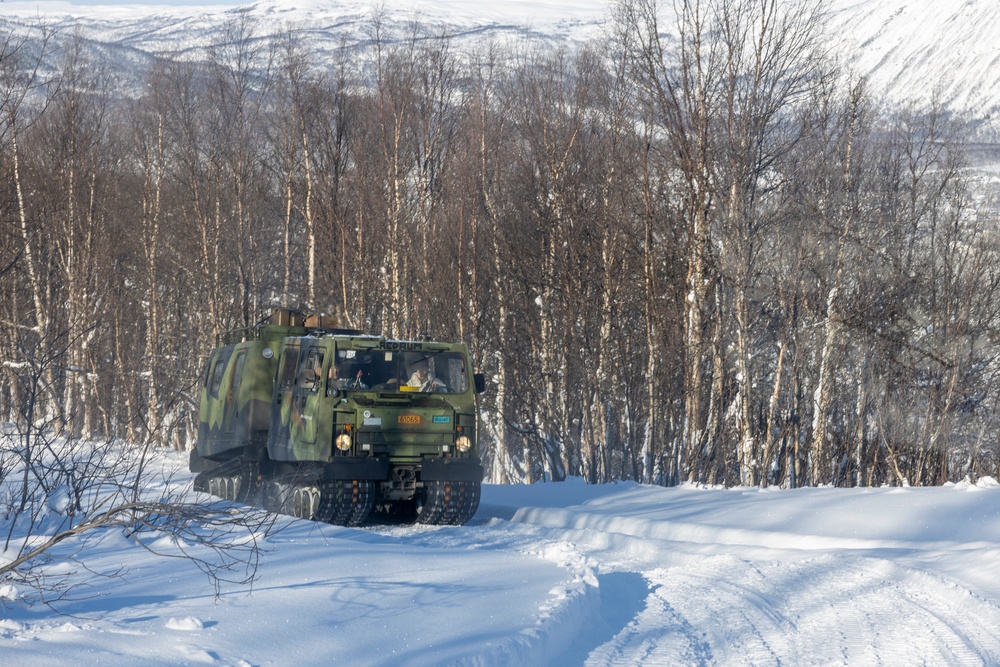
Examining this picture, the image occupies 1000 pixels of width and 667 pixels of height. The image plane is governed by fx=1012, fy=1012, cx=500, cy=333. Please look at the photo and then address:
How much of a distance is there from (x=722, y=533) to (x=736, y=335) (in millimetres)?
9881

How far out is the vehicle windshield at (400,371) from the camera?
41.9 feet

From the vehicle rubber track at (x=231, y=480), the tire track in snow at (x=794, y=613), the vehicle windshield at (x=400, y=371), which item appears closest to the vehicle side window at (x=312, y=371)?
the vehicle windshield at (x=400, y=371)

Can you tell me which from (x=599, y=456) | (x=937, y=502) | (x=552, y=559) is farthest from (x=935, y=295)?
(x=552, y=559)

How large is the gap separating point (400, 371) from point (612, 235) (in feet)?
30.5

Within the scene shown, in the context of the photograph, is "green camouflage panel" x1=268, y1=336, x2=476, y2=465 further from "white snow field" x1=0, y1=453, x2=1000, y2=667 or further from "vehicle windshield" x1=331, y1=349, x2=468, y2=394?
"white snow field" x1=0, y1=453, x2=1000, y2=667

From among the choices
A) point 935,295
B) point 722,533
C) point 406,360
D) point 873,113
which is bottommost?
point 722,533

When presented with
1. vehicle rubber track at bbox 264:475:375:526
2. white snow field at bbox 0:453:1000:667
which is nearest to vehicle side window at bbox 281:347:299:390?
vehicle rubber track at bbox 264:475:375:526

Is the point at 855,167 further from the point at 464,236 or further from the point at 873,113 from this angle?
the point at 464,236

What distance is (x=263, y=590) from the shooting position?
6707mm

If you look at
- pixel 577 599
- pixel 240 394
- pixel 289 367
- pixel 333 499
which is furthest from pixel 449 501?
pixel 577 599

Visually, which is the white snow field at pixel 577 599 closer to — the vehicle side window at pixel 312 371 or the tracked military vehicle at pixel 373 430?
the tracked military vehicle at pixel 373 430

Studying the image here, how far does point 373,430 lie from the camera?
12672 mm

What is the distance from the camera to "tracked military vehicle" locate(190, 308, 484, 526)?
41.1 feet

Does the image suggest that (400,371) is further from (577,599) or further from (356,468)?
(577,599)
